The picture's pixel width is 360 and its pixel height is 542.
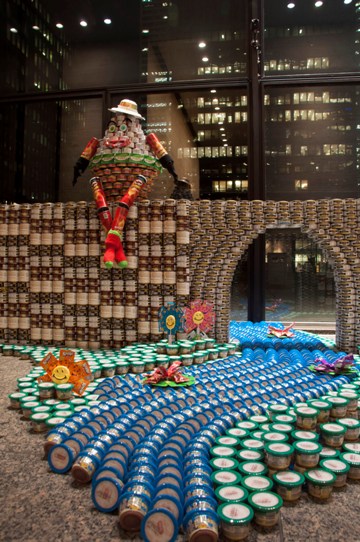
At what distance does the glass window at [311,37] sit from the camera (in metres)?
6.62

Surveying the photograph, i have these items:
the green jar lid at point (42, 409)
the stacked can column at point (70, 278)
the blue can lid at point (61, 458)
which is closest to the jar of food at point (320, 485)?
the blue can lid at point (61, 458)

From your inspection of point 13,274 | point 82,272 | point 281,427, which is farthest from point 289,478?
point 13,274

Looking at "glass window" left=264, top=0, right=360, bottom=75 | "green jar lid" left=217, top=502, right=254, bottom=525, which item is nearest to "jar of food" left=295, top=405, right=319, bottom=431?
"green jar lid" left=217, top=502, right=254, bottom=525

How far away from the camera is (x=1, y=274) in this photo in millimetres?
5422

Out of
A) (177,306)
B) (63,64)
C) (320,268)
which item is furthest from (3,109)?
(320,268)

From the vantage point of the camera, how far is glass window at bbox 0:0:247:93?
22.6 feet

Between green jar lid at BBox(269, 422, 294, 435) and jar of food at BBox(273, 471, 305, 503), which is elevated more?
green jar lid at BBox(269, 422, 294, 435)

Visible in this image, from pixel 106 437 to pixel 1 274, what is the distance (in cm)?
369

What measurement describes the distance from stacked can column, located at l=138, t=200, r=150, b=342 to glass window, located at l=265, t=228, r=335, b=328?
7.69ft

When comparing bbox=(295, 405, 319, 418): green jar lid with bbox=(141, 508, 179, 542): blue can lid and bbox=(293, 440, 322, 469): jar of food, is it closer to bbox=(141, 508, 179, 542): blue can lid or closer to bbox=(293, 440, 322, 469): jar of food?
bbox=(293, 440, 322, 469): jar of food

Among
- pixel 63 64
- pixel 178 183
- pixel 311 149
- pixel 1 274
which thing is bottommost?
pixel 1 274

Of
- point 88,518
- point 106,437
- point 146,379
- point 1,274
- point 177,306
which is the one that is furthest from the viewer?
point 1,274

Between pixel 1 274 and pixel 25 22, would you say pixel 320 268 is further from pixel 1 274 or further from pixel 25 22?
pixel 25 22

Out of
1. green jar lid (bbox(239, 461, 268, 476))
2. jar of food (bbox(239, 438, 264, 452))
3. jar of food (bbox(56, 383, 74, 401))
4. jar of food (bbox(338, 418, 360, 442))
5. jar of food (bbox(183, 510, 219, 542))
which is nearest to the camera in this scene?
jar of food (bbox(183, 510, 219, 542))
